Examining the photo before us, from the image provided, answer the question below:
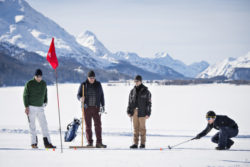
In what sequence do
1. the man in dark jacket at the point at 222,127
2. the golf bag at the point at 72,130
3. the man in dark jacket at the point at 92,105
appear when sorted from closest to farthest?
the man in dark jacket at the point at 222,127
the man in dark jacket at the point at 92,105
the golf bag at the point at 72,130

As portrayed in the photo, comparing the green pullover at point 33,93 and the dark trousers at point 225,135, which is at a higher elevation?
the green pullover at point 33,93

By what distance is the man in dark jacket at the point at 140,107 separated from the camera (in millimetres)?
9047

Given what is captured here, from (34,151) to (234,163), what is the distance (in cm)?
500

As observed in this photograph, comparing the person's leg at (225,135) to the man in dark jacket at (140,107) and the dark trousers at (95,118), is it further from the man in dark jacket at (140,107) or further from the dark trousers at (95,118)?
the dark trousers at (95,118)

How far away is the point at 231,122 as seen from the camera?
852cm

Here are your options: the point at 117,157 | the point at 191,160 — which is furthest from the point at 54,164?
the point at 191,160

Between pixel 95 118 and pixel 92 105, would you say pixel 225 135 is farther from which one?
pixel 92 105

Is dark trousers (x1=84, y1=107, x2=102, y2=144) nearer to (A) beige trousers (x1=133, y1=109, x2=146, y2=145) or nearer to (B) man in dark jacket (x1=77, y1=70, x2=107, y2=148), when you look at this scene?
(B) man in dark jacket (x1=77, y1=70, x2=107, y2=148)

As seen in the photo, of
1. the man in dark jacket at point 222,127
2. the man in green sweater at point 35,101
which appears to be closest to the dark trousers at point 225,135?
the man in dark jacket at point 222,127

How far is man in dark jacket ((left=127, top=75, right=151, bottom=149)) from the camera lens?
29.7 feet

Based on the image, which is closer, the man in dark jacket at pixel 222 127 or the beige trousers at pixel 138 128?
the man in dark jacket at pixel 222 127

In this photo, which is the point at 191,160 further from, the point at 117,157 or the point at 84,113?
the point at 84,113

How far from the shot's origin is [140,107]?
9062mm

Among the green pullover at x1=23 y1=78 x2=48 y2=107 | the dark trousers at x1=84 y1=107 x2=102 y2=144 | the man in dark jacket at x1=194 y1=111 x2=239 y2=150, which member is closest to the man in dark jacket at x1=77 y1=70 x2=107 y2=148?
the dark trousers at x1=84 y1=107 x2=102 y2=144
